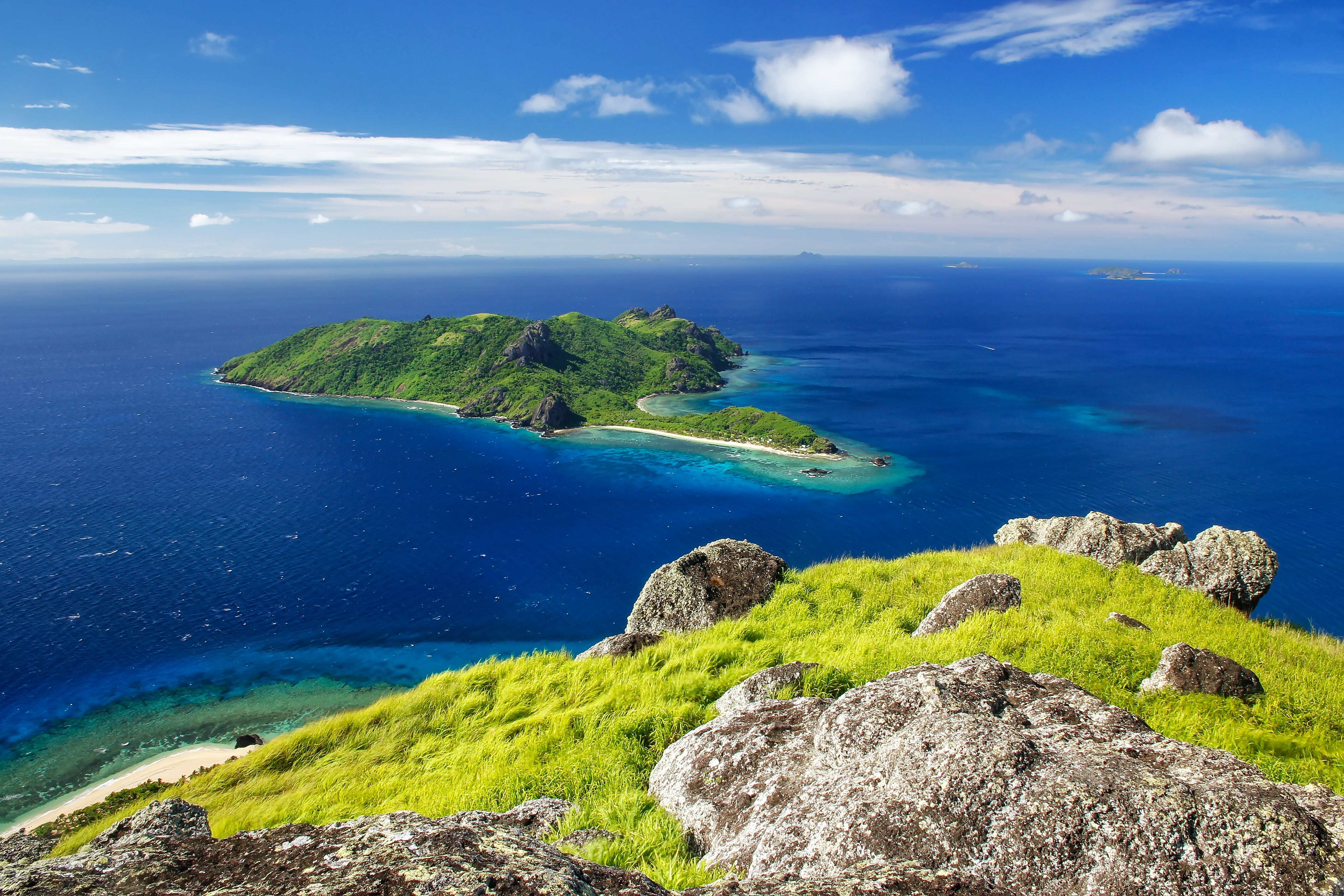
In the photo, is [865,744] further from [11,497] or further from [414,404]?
[414,404]

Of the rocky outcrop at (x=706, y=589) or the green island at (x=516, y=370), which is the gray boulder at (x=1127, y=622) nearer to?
the rocky outcrop at (x=706, y=589)

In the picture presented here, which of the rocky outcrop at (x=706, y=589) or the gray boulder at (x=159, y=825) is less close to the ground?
the gray boulder at (x=159, y=825)

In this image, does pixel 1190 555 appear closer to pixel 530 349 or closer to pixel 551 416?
pixel 551 416

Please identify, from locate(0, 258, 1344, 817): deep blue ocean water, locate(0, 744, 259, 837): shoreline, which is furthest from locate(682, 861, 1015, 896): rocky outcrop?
locate(0, 258, 1344, 817): deep blue ocean water

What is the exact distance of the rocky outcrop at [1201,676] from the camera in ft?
33.6

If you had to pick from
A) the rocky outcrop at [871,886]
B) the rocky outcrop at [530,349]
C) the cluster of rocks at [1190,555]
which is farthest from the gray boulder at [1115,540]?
the rocky outcrop at [530,349]

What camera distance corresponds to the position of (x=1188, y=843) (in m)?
5.41

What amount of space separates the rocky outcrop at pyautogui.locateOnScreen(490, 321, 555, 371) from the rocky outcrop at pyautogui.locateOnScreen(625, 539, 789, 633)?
13193 centimetres

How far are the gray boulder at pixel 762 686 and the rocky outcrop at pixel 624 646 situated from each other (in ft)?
19.1

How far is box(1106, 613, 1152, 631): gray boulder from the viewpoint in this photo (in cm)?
1372

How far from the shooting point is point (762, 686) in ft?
36.7

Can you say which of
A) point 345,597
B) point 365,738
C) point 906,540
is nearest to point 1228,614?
point 365,738

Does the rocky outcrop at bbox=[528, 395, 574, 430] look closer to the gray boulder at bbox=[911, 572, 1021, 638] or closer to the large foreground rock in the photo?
the gray boulder at bbox=[911, 572, 1021, 638]

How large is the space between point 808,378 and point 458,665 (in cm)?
13052
